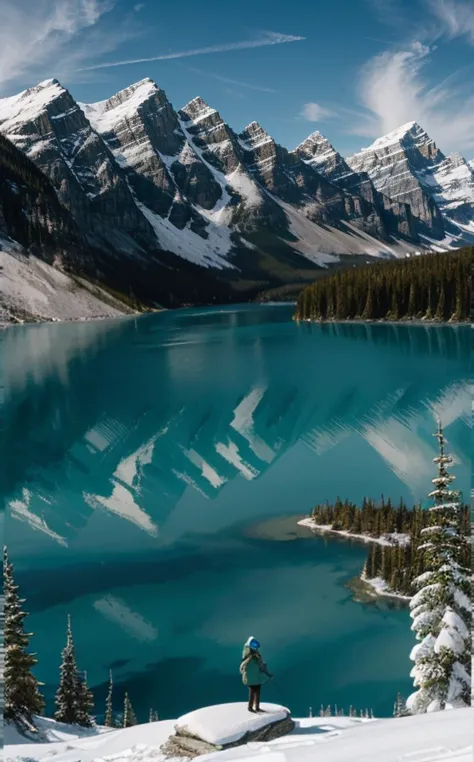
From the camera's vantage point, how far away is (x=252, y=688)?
15.9 meters

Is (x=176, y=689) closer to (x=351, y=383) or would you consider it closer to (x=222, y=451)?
(x=222, y=451)

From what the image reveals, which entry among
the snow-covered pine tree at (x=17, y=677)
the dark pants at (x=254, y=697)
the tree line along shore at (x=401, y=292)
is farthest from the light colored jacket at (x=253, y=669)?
the tree line along shore at (x=401, y=292)

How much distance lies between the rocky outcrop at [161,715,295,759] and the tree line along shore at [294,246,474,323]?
145967mm

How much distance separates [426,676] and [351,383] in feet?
246

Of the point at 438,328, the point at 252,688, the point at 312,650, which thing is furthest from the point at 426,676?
the point at 438,328

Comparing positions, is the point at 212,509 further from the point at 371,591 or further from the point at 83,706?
the point at 83,706

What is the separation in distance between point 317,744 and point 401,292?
165 meters

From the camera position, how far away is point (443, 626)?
18031 mm

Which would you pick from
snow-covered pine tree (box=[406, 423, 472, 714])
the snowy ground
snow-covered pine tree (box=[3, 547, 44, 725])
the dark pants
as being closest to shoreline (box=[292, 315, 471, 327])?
snow-covered pine tree (box=[406, 423, 472, 714])

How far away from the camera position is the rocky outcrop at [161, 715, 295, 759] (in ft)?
48.2

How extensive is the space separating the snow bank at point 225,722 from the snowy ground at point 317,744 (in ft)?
0.14

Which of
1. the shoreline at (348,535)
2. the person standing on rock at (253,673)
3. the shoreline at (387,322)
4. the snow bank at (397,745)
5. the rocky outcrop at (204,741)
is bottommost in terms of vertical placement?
the rocky outcrop at (204,741)

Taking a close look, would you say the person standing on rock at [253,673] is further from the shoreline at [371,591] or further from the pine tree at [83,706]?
the shoreline at [371,591]

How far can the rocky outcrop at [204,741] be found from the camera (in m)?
14.7
